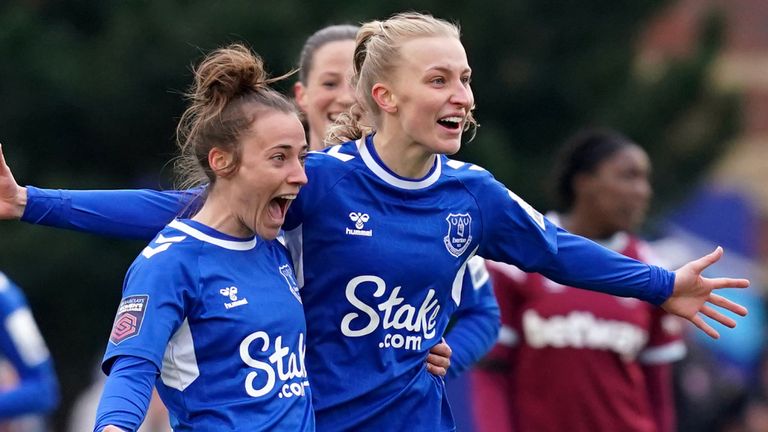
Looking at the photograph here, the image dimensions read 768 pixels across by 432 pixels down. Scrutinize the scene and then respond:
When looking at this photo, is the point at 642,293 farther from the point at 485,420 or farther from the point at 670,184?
the point at 670,184

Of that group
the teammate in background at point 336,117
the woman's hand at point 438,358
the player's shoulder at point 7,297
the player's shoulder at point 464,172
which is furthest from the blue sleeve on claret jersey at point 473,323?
the player's shoulder at point 7,297

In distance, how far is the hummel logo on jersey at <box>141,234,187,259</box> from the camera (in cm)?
434

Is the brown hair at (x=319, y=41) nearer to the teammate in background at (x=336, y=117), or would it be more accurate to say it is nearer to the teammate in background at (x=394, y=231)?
the teammate in background at (x=336, y=117)

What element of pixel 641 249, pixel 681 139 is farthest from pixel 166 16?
pixel 641 249

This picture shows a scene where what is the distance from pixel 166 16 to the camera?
12.5 metres

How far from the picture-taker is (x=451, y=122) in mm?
4719

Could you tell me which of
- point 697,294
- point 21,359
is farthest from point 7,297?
point 697,294

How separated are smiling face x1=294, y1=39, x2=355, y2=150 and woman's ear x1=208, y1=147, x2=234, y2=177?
4.29ft

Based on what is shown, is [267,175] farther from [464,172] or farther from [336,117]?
[336,117]

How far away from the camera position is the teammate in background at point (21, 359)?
7980 mm

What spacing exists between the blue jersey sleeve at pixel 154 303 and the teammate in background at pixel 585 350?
2.67 meters

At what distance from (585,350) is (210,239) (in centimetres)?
280

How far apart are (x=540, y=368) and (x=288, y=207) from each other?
8.37 ft

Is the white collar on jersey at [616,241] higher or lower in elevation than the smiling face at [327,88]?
lower
